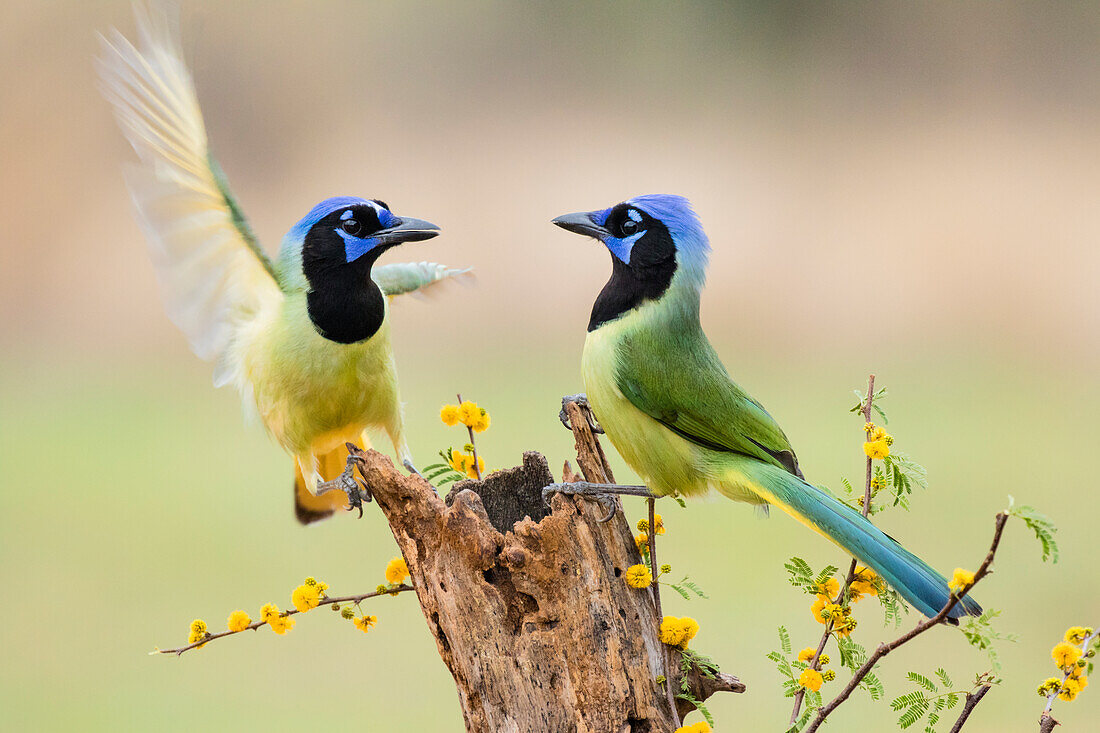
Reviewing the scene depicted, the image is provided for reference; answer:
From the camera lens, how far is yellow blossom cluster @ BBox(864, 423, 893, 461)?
5.94ft

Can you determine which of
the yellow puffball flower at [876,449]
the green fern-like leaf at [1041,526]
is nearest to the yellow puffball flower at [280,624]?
the yellow puffball flower at [876,449]

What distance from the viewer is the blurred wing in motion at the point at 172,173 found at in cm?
253

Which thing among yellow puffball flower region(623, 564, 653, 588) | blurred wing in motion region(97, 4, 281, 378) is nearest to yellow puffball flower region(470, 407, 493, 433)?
yellow puffball flower region(623, 564, 653, 588)

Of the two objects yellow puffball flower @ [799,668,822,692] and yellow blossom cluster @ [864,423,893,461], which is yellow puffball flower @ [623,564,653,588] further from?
yellow blossom cluster @ [864,423,893,461]

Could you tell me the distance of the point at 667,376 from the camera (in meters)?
2.21

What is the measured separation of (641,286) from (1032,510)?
3.31 feet

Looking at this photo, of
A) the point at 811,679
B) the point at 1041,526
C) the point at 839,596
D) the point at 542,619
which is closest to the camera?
the point at 1041,526

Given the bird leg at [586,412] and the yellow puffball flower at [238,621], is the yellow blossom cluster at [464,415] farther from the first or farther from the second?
the yellow puffball flower at [238,621]

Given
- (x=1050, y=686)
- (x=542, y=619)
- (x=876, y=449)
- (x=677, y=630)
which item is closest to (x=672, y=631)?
(x=677, y=630)

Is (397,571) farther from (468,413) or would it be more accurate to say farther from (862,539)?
(862,539)

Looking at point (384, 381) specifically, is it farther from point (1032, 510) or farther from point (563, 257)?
point (563, 257)

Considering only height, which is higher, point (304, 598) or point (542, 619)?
point (304, 598)

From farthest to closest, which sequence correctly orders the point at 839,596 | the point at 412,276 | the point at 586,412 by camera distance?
the point at 412,276
the point at 586,412
the point at 839,596

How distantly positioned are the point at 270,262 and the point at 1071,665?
1.97 metres
